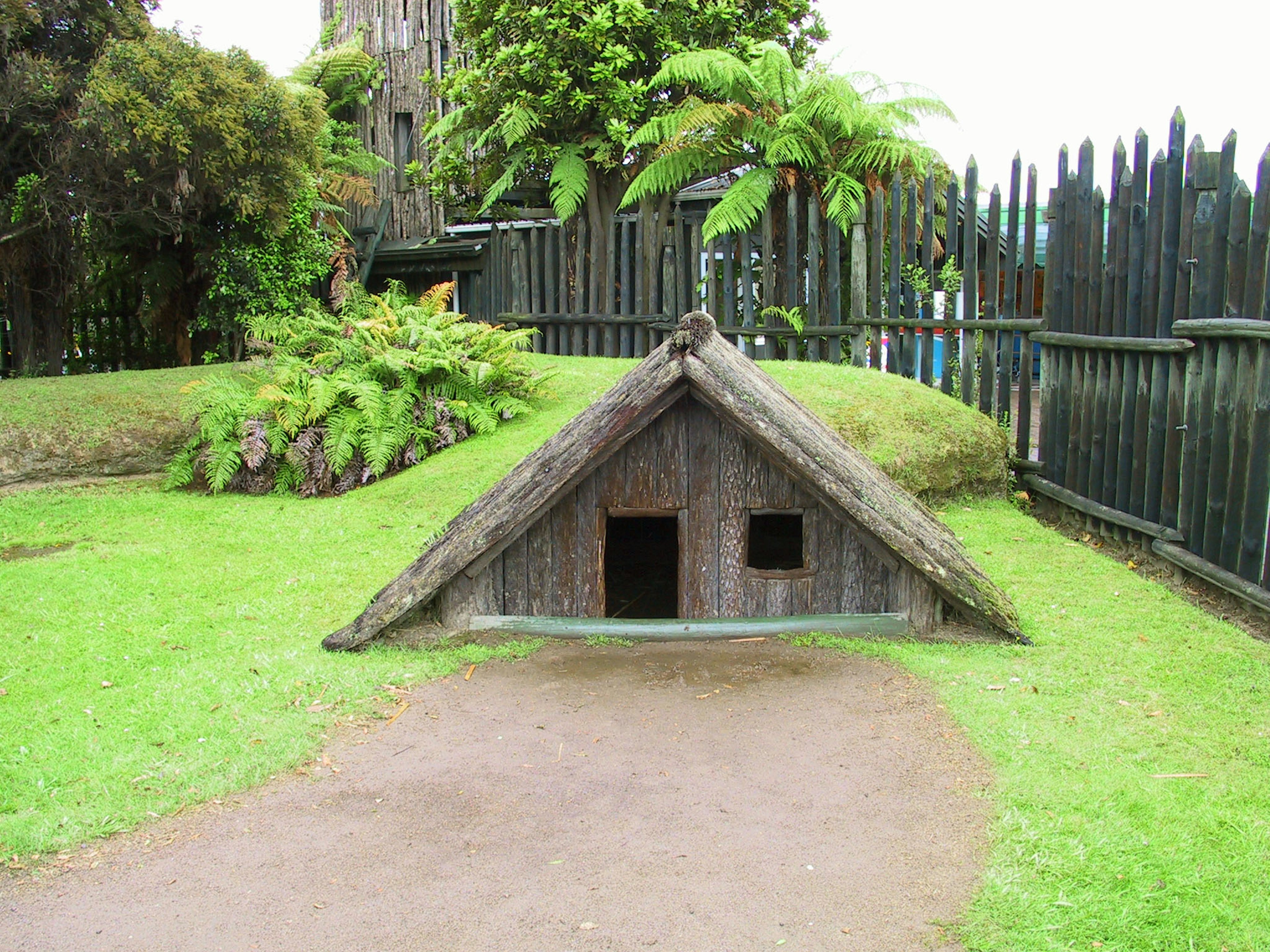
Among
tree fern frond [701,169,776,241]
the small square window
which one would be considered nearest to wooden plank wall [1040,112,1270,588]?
the small square window

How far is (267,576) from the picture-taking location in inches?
318

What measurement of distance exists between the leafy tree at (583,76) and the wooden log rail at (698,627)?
377 inches

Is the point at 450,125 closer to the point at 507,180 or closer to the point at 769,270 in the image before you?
the point at 507,180

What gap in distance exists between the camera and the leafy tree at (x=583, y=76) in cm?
1545

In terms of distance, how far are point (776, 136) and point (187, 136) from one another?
6.81 meters

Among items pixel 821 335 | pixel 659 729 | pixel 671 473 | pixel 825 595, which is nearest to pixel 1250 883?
pixel 659 729

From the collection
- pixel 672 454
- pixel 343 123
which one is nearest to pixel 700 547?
pixel 672 454

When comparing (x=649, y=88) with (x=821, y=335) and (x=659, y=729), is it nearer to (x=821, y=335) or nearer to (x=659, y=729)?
(x=821, y=335)

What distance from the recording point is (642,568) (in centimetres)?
881

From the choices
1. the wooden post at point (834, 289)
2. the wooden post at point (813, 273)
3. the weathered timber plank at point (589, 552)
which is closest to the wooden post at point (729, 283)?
the wooden post at point (813, 273)

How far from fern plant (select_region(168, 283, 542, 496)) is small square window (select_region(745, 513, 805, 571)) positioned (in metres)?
3.88

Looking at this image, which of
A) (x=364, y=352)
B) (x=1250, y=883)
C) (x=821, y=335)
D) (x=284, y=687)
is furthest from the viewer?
(x=821, y=335)

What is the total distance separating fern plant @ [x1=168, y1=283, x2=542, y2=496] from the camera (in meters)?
11.0

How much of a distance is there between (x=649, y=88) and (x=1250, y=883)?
42.3ft
